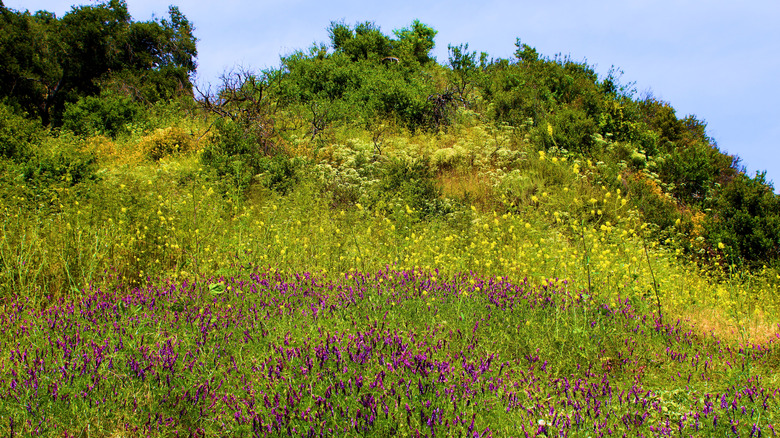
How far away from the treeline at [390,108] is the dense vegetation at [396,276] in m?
0.09

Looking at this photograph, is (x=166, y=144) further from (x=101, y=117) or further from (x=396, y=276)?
(x=396, y=276)

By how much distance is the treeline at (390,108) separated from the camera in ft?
29.7

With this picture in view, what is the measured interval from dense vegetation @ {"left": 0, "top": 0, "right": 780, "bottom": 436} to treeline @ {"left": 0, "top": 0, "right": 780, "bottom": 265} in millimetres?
91

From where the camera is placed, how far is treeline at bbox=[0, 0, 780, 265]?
9047 millimetres

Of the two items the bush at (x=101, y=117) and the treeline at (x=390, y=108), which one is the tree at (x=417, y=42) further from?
the bush at (x=101, y=117)

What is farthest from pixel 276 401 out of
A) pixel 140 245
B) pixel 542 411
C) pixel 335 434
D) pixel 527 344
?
pixel 140 245

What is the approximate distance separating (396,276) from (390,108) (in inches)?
450

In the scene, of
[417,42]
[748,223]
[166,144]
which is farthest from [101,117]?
[748,223]

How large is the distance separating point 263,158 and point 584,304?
738cm

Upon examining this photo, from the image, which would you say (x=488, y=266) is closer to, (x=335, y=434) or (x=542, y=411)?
(x=542, y=411)

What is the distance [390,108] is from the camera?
15383 millimetres

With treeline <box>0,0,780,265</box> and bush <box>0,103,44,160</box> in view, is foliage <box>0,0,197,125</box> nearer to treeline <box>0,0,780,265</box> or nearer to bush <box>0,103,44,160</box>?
treeline <box>0,0,780,265</box>

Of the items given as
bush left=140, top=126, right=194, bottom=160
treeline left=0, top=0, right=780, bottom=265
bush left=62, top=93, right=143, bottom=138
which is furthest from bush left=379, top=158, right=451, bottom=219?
bush left=62, top=93, right=143, bottom=138

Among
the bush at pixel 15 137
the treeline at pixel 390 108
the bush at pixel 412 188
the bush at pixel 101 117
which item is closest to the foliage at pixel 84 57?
the treeline at pixel 390 108
